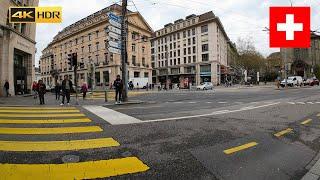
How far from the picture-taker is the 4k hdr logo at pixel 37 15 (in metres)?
22.2

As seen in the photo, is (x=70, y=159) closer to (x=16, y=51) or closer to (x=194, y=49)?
(x=16, y=51)

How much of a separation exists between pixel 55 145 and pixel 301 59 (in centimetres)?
9918

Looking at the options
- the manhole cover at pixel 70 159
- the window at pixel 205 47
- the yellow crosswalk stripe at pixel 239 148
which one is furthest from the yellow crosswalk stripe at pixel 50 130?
the window at pixel 205 47

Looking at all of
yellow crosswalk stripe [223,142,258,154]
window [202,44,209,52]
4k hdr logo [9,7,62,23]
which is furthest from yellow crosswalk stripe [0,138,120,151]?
window [202,44,209,52]

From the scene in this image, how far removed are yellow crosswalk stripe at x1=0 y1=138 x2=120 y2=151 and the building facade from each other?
299 ft

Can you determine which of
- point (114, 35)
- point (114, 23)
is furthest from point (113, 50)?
point (114, 23)

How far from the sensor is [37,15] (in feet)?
83.7

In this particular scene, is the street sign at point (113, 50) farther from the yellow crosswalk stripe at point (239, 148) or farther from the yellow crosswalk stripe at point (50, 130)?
the yellow crosswalk stripe at point (239, 148)

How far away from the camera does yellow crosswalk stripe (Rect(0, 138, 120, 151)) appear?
5902mm

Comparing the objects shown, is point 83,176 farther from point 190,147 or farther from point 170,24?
point 170,24

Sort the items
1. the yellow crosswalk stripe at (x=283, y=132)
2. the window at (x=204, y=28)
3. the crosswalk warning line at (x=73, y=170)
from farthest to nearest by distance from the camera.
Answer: the window at (x=204, y=28), the yellow crosswalk stripe at (x=283, y=132), the crosswalk warning line at (x=73, y=170)

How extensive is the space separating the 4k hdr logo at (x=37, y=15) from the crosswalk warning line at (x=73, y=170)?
18888mm

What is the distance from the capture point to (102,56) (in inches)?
2694

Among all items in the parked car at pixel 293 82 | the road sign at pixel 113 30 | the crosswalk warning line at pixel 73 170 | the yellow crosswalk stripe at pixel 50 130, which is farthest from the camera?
the parked car at pixel 293 82
